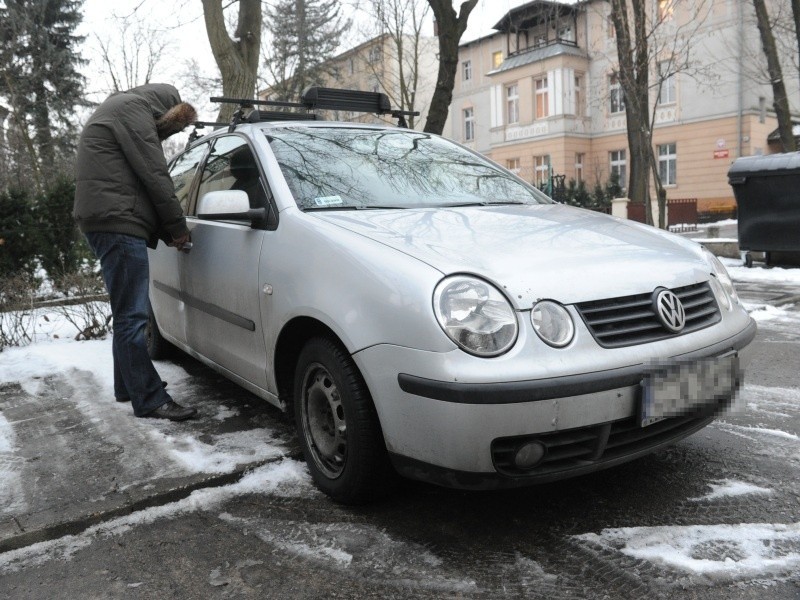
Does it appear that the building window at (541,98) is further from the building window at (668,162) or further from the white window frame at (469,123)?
the white window frame at (469,123)

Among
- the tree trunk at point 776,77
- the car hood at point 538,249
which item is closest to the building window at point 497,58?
the tree trunk at point 776,77

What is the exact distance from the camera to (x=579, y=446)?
2258mm

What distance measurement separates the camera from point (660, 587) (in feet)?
6.79

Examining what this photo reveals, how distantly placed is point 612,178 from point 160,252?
1109 inches

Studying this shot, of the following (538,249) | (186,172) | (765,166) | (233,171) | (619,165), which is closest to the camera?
(538,249)

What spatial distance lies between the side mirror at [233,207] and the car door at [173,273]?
0.97m

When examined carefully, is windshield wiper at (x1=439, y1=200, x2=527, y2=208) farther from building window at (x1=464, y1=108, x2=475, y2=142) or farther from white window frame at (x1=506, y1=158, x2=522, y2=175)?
building window at (x1=464, y1=108, x2=475, y2=142)

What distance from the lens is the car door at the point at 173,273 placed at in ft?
13.6

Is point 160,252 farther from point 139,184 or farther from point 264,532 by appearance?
point 264,532

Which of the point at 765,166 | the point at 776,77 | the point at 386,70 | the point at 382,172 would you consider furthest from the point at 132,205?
the point at 386,70

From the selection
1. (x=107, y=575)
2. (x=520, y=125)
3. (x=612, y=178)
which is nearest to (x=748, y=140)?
(x=612, y=178)

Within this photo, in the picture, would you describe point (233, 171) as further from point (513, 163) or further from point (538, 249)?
point (513, 163)

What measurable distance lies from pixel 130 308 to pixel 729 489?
3089mm

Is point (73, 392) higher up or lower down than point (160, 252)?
lower down
